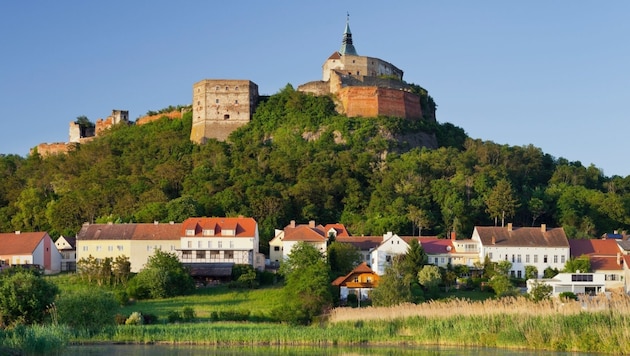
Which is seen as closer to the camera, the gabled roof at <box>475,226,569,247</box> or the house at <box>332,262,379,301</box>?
the house at <box>332,262,379,301</box>

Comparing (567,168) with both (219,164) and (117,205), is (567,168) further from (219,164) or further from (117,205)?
(117,205)

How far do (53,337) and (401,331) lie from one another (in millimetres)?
17006

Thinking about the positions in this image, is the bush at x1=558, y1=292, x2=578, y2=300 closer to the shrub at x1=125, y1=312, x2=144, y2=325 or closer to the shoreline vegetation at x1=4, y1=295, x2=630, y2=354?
the shoreline vegetation at x1=4, y1=295, x2=630, y2=354

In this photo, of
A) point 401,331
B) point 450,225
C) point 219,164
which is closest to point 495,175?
point 450,225

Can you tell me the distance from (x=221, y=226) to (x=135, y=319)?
22.1 meters

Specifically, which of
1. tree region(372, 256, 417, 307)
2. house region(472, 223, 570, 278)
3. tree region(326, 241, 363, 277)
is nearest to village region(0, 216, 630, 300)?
house region(472, 223, 570, 278)

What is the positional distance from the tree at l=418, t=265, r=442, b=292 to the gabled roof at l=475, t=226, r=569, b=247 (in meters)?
9.05

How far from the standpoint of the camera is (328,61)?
365 ft

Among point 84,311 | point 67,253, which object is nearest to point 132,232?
point 67,253

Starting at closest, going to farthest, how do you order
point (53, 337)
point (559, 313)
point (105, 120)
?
1. point (53, 337)
2. point (559, 313)
3. point (105, 120)

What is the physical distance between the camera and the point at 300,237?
71188mm

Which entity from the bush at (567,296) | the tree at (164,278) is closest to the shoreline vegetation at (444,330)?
the bush at (567,296)

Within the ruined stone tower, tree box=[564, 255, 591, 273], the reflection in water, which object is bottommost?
the reflection in water

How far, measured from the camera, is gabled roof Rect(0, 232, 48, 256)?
72.1 m
